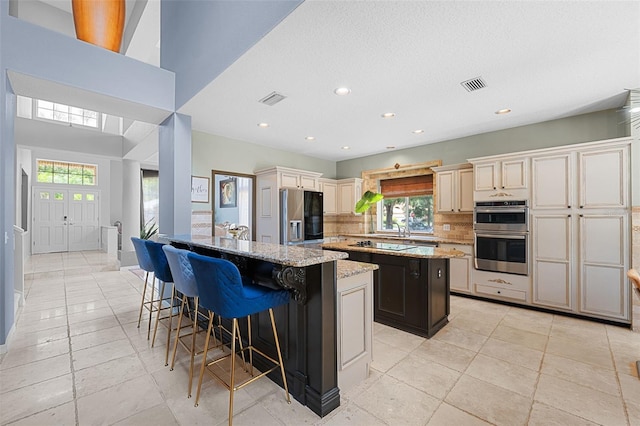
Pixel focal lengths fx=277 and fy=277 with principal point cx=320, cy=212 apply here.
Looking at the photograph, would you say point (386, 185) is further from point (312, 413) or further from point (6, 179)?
point (6, 179)

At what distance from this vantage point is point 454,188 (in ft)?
15.2

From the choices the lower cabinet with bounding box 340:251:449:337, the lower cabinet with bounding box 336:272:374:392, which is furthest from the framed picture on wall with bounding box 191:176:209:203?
the lower cabinet with bounding box 336:272:374:392

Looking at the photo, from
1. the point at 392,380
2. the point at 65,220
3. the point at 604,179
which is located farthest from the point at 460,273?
the point at 65,220

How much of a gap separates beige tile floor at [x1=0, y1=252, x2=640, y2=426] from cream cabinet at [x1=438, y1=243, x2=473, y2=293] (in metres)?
0.86

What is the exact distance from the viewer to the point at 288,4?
185 centimetres

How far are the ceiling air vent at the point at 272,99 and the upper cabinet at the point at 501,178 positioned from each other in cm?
298

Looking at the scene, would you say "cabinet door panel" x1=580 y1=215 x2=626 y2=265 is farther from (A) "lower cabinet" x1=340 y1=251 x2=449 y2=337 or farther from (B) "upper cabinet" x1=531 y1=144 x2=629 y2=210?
(A) "lower cabinet" x1=340 y1=251 x2=449 y2=337

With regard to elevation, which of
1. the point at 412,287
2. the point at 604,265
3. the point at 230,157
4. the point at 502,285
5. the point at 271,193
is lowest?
the point at 502,285

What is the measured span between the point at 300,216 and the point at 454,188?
105 inches

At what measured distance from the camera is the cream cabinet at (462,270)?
13.7 feet

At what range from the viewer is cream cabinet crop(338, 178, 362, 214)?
6.02 meters

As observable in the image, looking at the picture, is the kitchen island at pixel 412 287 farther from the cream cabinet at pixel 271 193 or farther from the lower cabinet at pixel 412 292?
the cream cabinet at pixel 271 193

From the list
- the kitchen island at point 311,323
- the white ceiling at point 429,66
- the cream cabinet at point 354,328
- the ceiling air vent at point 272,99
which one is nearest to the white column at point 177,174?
the white ceiling at point 429,66

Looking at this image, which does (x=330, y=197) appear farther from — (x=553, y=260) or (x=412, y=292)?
(x=553, y=260)
